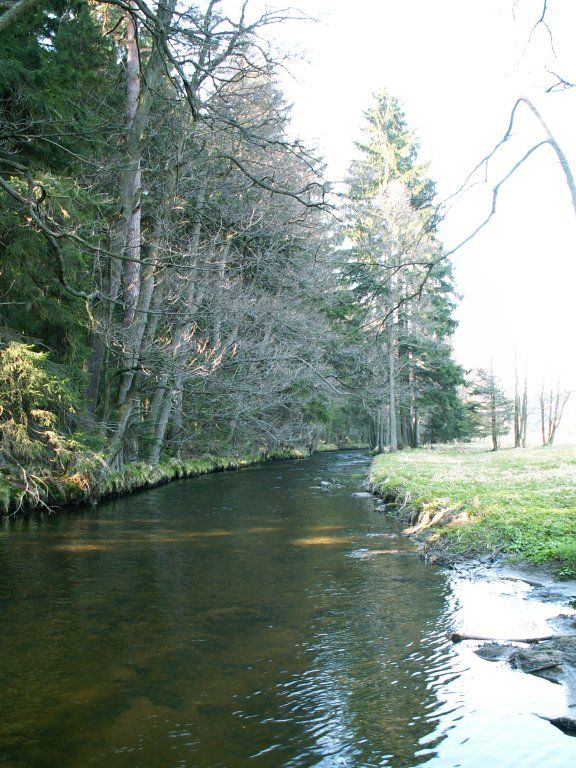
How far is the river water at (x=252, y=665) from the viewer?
3742mm

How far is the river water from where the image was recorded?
12.3 ft

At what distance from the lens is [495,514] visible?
30.3 ft

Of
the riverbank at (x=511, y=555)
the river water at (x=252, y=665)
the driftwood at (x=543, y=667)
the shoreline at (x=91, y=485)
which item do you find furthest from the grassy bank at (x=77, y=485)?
the driftwood at (x=543, y=667)

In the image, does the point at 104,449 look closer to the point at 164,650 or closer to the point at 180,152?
the point at 180,152

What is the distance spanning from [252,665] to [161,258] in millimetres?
3995

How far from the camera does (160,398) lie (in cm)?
2041

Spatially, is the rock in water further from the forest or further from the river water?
the forest

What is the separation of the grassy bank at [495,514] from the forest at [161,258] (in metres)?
3.22

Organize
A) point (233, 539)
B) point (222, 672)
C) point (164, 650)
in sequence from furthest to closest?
1. point (233, 539)
2. point (164, 650)
3. point (222, 672)

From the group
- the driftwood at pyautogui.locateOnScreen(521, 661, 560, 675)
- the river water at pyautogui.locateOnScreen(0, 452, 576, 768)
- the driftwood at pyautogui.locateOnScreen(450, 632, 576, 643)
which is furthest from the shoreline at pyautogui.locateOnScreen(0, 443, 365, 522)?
the driftwood at pyautogui.locateOnScreen(521, 661, 560, 675)

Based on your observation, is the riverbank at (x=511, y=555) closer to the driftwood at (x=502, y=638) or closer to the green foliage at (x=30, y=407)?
the driftwood at (x=502, y=638)

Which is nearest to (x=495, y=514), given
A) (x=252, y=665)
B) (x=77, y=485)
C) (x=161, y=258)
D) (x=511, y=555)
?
(x=511, y=555)

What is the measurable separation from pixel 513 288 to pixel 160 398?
23.6 meters

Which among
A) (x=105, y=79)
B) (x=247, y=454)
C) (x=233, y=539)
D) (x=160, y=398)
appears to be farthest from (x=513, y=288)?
(x=233, y=539)
